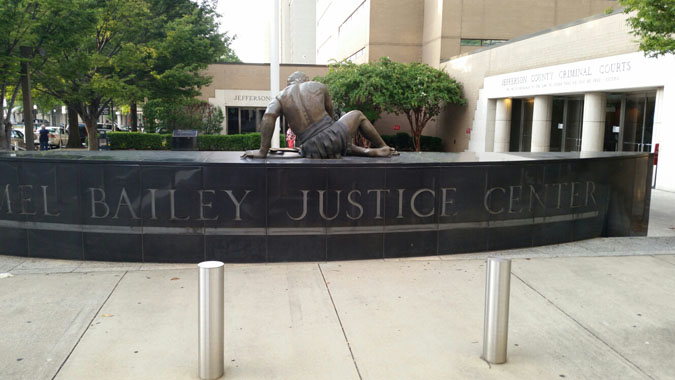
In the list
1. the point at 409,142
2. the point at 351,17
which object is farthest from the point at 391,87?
the point at 351,17

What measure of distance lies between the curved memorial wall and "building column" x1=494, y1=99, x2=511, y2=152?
1978 centimetres

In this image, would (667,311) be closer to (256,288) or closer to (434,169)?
(434,169)

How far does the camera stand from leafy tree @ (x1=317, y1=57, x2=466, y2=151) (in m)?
27.7

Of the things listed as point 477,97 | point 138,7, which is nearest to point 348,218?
point 138,7

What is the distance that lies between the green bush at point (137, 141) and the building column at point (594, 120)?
20.9m

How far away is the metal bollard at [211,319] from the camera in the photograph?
368cm

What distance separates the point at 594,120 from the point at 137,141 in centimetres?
2230

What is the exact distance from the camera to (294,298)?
18.4 feet

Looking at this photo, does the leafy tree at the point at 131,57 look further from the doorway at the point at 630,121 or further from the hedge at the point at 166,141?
the doorway at the point at 630,121

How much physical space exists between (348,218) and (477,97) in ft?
74.0

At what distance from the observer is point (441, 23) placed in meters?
31.2

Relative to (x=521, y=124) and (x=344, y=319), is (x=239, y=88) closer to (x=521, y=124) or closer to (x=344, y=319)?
(x=521, y=124)

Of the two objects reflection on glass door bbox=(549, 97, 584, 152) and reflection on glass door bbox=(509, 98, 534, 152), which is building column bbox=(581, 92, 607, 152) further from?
reflection on glass door bbox=(509, 98, 534, 152)

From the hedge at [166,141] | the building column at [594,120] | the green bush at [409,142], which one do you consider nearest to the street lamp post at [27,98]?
the hedge at [166,141]
